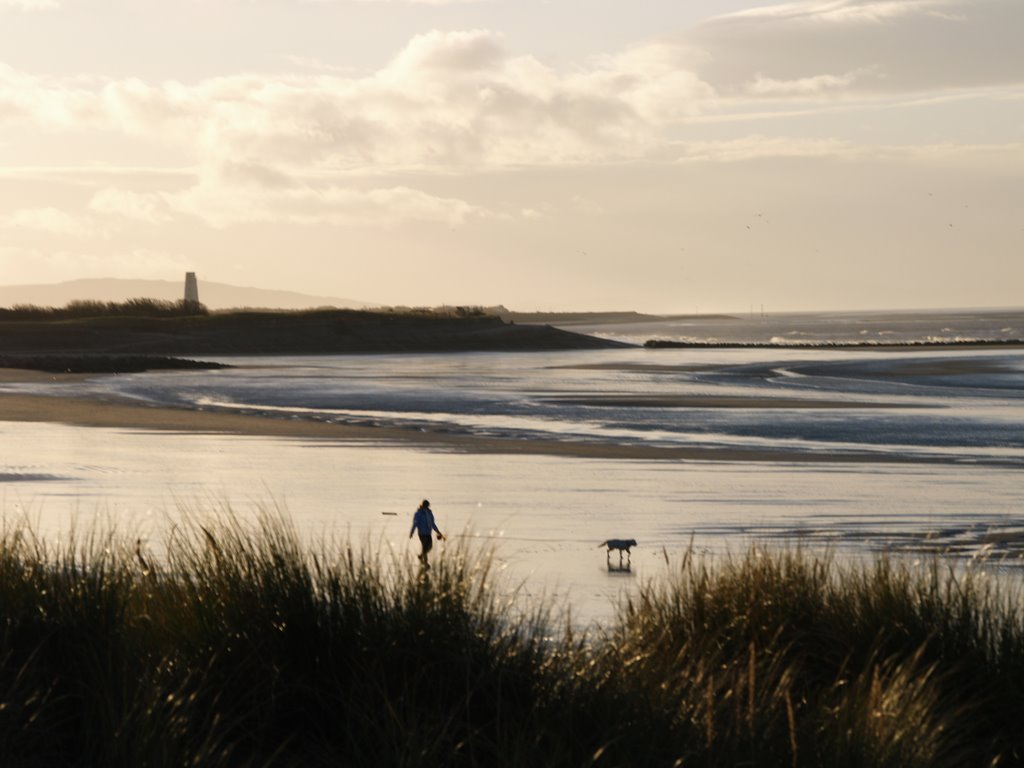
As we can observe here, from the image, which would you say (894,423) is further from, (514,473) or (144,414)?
(144,414)

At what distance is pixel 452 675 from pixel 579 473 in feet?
52.8

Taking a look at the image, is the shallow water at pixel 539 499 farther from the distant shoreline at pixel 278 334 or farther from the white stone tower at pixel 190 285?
the white stone tower at pixel 190 285

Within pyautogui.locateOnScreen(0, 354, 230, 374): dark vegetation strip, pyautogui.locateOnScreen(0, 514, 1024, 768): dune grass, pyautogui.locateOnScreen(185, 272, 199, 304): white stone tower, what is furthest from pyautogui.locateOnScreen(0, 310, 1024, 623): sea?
pyautogui.locateOnScreen(185, 272, 199, 304): white stone tower

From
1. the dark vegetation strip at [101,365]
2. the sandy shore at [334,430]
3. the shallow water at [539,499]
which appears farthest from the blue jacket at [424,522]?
the dark vegetation strip at [101,365]

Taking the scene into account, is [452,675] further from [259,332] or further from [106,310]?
[106,310]

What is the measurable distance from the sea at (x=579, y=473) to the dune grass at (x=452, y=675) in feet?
2.03

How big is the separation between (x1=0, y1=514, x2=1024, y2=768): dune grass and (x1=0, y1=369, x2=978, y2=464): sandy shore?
17626mm

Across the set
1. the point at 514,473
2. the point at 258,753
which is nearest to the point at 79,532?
the point at 258,753

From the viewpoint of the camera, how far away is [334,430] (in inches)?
1270

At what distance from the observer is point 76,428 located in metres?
31.7

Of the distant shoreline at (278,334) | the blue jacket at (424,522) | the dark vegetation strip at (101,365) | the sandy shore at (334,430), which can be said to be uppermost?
the distant shoreline at (278,334)

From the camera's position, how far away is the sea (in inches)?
580

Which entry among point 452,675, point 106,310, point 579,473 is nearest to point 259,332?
point 106,310

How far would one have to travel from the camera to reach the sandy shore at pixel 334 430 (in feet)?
Answer: 86.1
